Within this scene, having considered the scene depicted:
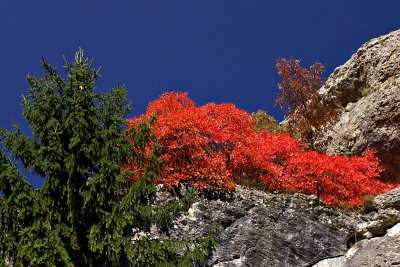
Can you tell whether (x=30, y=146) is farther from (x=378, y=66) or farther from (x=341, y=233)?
(x=378, y=66)

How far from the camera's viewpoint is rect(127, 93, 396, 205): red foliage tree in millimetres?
20984

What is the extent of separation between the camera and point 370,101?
29.1 m

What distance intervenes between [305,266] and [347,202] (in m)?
4.12

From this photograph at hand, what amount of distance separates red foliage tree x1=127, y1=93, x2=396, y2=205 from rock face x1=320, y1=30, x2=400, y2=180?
2.40 meters

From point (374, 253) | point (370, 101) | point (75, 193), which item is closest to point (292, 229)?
point (374, 253)

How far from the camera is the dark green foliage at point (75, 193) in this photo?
15.8 metres

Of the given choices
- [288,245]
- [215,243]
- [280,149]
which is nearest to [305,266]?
[288,245]

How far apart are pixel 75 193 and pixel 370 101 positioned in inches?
733

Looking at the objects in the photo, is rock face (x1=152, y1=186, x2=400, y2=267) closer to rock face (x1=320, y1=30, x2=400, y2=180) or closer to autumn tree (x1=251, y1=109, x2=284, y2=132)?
rock face (x1=320, y1=30, x2=400, y2=180)

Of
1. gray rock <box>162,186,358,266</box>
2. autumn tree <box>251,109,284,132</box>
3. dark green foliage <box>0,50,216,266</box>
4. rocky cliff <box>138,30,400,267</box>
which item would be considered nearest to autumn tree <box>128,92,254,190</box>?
rocky cliff <box>138,30,400,267</box>

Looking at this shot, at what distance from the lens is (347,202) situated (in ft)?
71.1

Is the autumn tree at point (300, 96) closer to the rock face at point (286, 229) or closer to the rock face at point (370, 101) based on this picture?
the rock face at point (370, 101)

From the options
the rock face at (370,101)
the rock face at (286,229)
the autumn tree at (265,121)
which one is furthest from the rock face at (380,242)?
the autumn tree at (265,121)

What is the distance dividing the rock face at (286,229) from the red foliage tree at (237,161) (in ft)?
3.86
